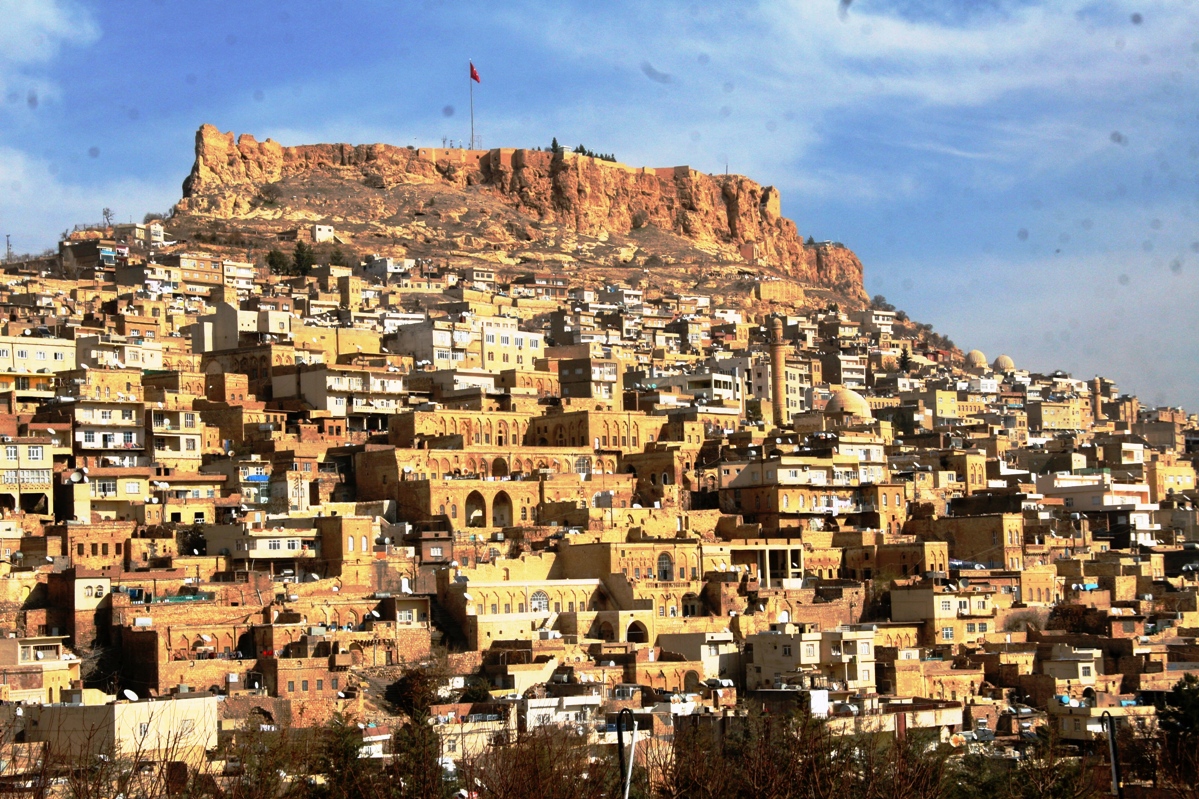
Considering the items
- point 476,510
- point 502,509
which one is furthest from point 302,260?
point 476,510


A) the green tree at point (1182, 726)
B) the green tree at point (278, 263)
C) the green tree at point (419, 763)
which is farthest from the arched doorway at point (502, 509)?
the green tree at point (278, 263)

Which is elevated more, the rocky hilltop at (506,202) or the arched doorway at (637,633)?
the rocky hilltop at (506,202)

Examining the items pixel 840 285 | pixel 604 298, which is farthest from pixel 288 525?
pixel 840 285

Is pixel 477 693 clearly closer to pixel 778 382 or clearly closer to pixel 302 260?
pixel 778 382

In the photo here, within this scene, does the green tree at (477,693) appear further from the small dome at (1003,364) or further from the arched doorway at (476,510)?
the small dome at (1003,364)

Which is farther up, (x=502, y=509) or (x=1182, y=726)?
(x=502, y=509)

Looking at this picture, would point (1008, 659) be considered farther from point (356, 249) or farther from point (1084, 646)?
point (356, 249)
